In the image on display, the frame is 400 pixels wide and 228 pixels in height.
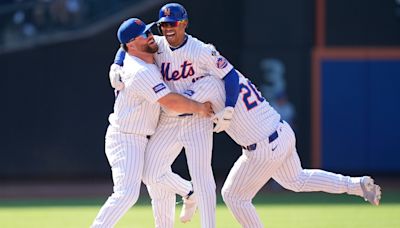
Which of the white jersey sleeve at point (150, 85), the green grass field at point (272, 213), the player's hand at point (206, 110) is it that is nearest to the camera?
the white jersey sleeve at point (150, 85)

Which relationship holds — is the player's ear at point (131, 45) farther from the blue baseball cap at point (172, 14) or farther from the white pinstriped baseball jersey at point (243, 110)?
the white pinstriped baseball jersey at point (243, 110)

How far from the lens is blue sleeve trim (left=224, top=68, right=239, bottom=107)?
6.58m

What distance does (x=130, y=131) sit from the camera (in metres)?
6.80

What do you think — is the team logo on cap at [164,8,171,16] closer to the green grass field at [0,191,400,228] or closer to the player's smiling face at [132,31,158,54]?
the player's smiling face at [132,31,158,54]

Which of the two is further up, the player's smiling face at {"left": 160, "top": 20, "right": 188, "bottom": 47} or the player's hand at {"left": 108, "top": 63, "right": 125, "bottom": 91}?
the player's smiling face at {"left": 160, "top": 20, "right": 188, "bottom": 47}

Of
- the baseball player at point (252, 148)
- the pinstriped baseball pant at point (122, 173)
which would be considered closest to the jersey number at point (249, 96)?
the baseball player at point (252, 148)

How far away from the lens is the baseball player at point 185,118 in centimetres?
670

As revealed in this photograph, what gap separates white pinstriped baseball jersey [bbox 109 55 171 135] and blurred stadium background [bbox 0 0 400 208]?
7.39 meters

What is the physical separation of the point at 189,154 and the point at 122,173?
51 cm

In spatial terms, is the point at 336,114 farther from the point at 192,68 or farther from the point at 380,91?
the point at 192,68

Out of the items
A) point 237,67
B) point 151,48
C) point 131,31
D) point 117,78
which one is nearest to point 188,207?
Answer: point 117,78

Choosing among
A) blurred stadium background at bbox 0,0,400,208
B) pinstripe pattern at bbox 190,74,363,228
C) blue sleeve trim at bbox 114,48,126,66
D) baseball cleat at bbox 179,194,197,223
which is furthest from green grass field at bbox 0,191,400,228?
blue sleeve trim at bbox 114,48,126,66

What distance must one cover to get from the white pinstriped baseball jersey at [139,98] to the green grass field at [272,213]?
6.73ft

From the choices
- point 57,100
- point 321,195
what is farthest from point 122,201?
point 57,100
